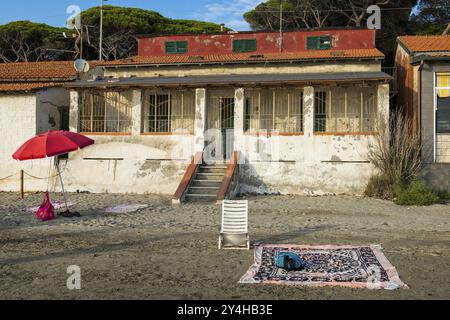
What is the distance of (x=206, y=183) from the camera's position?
1538 centimetres

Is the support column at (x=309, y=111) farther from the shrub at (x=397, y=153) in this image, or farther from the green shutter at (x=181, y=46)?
the green shutter at (x=181, y=46)

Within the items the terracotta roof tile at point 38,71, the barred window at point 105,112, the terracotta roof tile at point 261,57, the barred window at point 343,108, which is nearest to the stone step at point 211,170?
the barred window at point 105,112

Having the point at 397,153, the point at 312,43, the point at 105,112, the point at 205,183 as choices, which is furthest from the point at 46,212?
the point at 312,43

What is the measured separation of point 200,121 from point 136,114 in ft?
7.99

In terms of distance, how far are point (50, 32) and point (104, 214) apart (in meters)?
29.1

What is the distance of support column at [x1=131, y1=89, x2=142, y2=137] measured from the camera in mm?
17000

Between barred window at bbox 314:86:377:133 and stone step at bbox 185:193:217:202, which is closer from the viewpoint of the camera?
stone step at bbox 185:193:217:202

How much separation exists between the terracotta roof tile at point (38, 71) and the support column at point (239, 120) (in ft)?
26.8

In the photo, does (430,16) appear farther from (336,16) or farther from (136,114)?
(136,114)

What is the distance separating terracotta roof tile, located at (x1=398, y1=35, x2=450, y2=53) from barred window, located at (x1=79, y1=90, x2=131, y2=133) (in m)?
11.5

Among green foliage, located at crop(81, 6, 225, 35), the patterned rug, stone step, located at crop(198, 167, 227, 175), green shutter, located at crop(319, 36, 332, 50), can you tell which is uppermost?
green foliage, located at crop(81, 6, 225, 35)

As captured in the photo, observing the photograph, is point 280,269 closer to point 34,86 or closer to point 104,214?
point 104,214

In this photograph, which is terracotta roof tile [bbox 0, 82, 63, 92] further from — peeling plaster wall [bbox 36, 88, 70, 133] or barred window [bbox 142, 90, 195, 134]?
barred window [bbox 142, 90, 195, 134]

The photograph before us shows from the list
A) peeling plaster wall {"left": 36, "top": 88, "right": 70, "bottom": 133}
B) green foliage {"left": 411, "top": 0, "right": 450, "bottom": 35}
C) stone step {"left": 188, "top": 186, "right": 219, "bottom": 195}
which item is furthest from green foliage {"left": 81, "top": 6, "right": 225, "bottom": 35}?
stone step {"left": 188, "top": 186, "right": 219, "bottom": 195}
